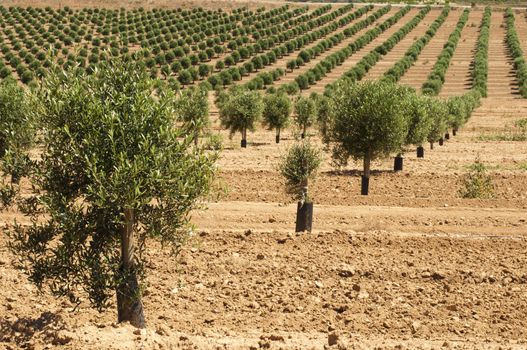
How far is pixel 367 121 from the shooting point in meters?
32.2

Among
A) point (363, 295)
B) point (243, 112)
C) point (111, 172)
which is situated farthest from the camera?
point (243, 112)

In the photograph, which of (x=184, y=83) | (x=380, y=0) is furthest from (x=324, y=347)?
(x=380, y=0)

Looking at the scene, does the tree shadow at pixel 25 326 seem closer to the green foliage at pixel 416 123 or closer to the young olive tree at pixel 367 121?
the young olive tree at pixel 367 121

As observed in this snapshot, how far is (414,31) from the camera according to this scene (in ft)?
443

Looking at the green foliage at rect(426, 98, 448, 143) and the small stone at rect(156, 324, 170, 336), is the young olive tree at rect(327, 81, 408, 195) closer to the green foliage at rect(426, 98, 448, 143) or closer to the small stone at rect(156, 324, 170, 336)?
the green foliage at rect(426, 98, 448, 143)

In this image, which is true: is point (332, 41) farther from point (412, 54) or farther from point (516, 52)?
point (516, 52)

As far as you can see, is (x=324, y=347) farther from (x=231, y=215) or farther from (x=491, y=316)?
(x=231, y=215)

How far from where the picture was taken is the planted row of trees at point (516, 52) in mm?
94125

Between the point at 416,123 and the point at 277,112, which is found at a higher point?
the point at 277,112

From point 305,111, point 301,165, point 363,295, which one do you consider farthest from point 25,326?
point 305,111

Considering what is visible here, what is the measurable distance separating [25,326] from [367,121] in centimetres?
2091

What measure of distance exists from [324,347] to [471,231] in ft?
38.8

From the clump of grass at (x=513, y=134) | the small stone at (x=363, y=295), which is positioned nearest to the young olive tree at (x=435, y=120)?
the clump of grass at (x=513, y=134)

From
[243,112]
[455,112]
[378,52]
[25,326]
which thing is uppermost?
[378,52]
